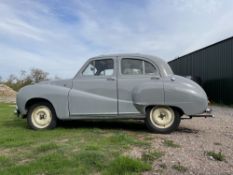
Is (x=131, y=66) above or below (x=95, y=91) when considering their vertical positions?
above

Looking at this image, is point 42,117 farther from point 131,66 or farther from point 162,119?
point 162,119

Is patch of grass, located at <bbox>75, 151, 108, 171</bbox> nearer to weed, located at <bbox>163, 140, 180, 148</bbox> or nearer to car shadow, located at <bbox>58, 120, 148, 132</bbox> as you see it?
weed, located at <bbox>163, 140, 180, 148</bbox>

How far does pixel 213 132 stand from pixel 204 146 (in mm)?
2026

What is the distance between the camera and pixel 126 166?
535cm

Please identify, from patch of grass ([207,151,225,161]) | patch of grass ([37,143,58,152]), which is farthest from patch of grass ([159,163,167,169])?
patch of grass ([37,143,58,152])

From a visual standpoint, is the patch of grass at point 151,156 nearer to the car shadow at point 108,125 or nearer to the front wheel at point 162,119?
the front wheel at point 162,119

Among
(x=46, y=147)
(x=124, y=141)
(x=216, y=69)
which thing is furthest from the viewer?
(x=216, y=69)

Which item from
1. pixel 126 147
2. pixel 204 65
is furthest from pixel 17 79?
pixel 126 147

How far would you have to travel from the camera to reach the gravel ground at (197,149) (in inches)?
213

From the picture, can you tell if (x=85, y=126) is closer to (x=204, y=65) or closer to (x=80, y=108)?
(x=80, y=108)

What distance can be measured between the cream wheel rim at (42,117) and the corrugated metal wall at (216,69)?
46.1 ft

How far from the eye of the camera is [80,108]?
29.3ft

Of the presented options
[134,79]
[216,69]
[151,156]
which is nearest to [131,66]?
[134,79]

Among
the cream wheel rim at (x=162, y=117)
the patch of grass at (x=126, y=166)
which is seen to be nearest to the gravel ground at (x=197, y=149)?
the patch of grass at (x=126, y=166)
